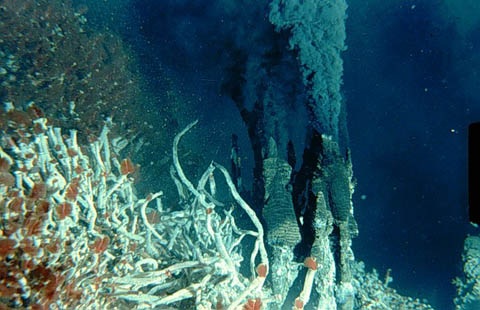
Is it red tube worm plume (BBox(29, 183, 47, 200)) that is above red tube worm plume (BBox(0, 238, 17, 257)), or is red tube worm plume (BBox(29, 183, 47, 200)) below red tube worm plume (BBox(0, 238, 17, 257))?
above

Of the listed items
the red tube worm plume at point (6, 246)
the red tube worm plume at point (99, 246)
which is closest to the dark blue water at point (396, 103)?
the red tube worm plume at point (99, 246)

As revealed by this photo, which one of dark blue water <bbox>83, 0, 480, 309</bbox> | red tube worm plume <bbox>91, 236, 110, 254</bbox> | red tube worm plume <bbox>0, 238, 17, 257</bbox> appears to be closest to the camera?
red tube worm plume <bbox>0, 238, 17, 257</bbox>

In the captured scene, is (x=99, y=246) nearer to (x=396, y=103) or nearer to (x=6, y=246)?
(x=6, y=246)

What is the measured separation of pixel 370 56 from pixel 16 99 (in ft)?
84.2

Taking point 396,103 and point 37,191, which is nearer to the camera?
point 37,191

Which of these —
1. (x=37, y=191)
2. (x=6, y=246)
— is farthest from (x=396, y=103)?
(x=6, y=246)

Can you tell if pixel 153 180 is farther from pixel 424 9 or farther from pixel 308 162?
pixel 424 9

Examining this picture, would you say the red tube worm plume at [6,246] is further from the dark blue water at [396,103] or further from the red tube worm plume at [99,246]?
the dark blue water at [396,103]

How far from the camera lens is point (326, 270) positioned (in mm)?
4082

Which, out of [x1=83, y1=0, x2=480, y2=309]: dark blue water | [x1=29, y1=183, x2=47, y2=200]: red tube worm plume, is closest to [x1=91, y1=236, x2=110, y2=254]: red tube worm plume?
[x1=29, y1=183, x2=47, y2=200]: red tube worm plume

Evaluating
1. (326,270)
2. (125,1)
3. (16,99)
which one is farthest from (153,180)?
(125,1)

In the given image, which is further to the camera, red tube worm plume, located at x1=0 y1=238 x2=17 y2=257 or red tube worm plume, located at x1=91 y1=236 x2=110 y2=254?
red tube worm plume, located at x1=91 y1=236 x2=110 y2=254

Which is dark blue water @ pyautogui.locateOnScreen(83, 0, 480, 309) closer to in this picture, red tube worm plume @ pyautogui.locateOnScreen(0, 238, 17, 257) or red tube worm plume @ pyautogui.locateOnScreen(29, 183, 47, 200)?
red tube worm plume @ pyautogui.locateOnScreen(29, 183, 47, 200)

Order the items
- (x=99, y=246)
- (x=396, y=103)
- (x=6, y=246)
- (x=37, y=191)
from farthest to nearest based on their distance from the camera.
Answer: (x=396, y=103) < (x=99, y=246) < (x=37, y=191) < (x=6, y=246)
